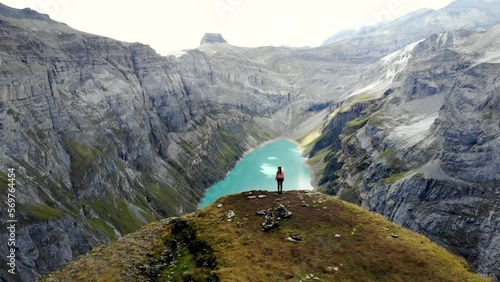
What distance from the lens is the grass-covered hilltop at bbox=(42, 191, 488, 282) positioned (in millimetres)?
36625

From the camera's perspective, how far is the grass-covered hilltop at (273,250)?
36.6 meters

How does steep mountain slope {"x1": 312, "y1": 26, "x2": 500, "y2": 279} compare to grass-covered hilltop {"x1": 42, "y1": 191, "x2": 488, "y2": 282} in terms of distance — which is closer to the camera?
grass-covered hilltop {"x1": 42, "y1": 191, "x2": 488, "y2": 282}

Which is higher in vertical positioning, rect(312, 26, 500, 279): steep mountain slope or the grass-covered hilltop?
the grass-covered hilltop

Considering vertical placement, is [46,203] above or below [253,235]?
below

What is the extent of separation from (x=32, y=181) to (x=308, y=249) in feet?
408

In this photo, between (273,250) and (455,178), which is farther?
(455,178)

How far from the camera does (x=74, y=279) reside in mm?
40312

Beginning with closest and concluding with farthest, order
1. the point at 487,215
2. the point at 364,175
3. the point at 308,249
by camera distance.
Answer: the point at 308,249, the point at 487,215, the point at 364,175

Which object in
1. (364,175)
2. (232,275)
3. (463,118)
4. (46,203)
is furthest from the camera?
(364,175)

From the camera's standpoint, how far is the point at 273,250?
132 feet

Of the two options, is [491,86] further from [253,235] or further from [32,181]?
→ [32,181]

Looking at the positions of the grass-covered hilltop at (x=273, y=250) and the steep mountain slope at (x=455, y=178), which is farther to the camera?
the steep mountain slope at (x=455, y=178)

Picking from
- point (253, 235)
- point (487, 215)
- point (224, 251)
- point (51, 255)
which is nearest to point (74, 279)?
point (224, 251)

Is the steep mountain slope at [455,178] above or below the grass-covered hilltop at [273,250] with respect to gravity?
below
